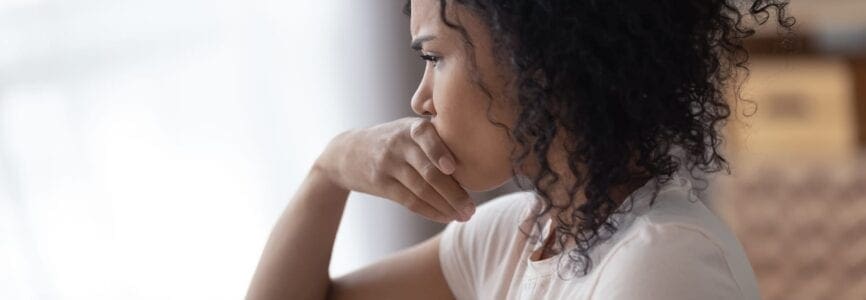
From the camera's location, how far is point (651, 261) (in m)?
1.07

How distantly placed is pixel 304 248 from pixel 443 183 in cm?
28

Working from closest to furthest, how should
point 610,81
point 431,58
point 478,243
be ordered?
point 610,81 → point 431,58 → point 478,243

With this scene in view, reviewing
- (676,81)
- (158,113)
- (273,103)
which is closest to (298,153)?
(273,103)

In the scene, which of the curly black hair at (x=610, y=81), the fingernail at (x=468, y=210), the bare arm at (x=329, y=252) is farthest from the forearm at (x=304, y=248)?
the curly black hair at (x=610, y=81)

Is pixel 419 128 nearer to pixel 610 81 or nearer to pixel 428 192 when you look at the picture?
pixel 428 192

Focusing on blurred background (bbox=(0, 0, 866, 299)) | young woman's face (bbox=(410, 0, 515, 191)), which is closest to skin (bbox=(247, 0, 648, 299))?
young woman's face (bbox=(410, 0, 515, 191))

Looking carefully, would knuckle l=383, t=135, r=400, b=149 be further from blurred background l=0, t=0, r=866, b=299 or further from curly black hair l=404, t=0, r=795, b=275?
blurred background l=0, t=0, r=866, b=299

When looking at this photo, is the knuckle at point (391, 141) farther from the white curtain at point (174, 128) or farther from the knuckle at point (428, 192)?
the white curtain at point (174, 128)

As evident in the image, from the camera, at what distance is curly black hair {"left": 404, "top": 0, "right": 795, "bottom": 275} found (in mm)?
1048

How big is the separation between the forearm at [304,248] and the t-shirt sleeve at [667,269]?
423 millimetres

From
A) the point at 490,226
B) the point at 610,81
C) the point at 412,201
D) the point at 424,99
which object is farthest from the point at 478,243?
the point at 610,81

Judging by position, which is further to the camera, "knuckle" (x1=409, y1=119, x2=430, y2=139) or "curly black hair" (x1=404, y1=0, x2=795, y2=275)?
"knuckle" (x1=409, y1=119, x2=430, y2=139)

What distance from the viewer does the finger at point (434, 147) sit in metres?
1.18

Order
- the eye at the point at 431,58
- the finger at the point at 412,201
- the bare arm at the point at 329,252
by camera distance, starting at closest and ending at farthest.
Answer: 1. the eye at the point at 431,58
2. the finger at the point at 412,201
3. the bare arm at the point at 329,252
